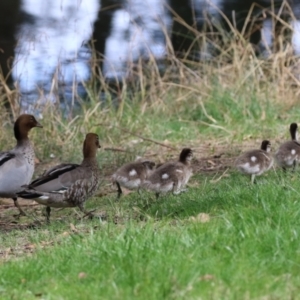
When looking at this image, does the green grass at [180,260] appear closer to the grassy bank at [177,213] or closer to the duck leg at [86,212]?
the grassy bank at [177,213]

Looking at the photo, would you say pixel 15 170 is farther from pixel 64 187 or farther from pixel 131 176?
pixel 131 176

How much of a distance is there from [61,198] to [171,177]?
3.73ft

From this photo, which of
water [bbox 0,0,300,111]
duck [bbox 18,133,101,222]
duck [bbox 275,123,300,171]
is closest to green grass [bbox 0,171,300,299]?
duck [bbox 18,133,101,222]

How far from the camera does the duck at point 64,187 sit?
322 inches

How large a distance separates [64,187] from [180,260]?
126 inches

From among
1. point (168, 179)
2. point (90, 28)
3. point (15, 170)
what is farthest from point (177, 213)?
point (90, 28)

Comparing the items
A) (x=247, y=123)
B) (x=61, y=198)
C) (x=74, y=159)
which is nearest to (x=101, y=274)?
(x=61, y=198)

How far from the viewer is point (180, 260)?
532 centimetres

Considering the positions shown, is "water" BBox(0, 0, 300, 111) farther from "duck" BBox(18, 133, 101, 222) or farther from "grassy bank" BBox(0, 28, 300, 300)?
"duck" BBox(18, 133, 101, 222)

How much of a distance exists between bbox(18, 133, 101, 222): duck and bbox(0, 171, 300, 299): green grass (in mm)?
1119

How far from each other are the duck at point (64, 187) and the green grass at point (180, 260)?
1.12m

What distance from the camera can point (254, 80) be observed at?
47.0ft

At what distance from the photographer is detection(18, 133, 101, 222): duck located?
8.18m

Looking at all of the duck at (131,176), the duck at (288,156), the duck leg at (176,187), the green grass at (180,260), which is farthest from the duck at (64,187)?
the duck at (288,156)
